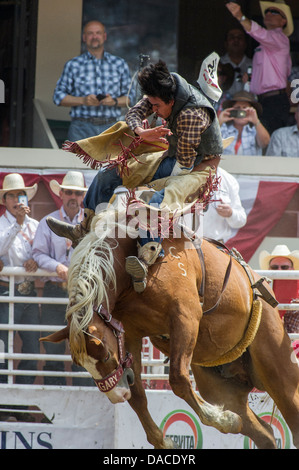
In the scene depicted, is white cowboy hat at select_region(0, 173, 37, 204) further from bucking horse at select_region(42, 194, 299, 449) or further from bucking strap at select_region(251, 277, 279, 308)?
bucking strap at select_region(251, 277, 279, 308)

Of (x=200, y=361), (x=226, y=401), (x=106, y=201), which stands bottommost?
(x=226, y=401)

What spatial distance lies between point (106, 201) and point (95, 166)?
0.87 feet

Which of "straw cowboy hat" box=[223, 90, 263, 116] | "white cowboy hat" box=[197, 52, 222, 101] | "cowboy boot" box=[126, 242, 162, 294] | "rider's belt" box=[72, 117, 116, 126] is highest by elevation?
"white cowboy hat" box=[197, 52, 222, 101]

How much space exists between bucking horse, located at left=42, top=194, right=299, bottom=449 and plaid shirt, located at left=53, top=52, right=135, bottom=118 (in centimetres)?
424

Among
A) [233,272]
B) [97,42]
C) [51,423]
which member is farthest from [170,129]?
[97,42]

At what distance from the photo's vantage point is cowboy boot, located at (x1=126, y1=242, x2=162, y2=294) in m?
5.19

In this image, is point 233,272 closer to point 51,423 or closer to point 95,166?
point 95,166

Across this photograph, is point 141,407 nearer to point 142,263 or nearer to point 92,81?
point 142,263

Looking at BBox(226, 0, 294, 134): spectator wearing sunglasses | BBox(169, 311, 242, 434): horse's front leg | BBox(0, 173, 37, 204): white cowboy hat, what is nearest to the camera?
BBox(169, 311, 242, 434): horse's front leg

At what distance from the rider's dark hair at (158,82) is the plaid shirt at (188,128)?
0.51ft

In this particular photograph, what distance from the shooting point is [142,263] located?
5.23m

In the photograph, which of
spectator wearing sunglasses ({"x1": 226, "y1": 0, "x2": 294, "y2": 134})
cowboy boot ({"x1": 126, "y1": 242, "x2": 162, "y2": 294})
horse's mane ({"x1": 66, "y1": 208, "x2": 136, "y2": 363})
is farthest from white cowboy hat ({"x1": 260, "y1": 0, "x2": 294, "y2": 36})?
cowboy boot ({"x1": 126, "y1": 242, "x2": 162, "y2": 294})

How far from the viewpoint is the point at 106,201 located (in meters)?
5.72

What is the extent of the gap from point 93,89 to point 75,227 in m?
4.58
